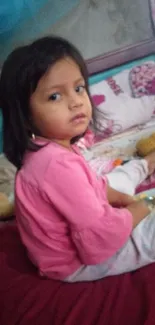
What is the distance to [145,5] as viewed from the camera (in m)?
2.01

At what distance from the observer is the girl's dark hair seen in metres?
0.99

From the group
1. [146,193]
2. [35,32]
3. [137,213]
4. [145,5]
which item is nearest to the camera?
[137,213]

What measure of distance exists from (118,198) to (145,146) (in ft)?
1.18

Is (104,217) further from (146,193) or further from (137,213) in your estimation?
(146,193)

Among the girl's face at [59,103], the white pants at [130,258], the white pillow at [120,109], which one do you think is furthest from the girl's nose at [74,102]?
the white pillow at [120,109]

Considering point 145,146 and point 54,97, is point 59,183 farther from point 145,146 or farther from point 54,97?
point 145,146

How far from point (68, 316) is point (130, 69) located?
53.0 inches

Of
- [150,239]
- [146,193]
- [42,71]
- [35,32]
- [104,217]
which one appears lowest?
[146,193]

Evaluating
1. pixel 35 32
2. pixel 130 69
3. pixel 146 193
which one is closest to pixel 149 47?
pixel 130 69

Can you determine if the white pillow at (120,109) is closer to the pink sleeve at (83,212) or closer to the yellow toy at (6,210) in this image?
the yellow toy at (6,210)

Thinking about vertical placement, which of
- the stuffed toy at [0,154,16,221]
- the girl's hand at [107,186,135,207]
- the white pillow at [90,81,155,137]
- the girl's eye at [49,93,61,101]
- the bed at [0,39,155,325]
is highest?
the girl's eye at [49,93,61,101]

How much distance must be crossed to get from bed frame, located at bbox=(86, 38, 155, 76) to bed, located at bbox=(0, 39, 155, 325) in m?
1.10

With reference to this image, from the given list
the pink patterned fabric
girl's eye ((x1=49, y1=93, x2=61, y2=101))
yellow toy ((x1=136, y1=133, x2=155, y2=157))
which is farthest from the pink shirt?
the pink patterned fabric

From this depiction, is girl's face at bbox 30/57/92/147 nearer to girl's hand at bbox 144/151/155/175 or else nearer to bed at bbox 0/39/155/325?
bed at bbox 0/39/155/325
